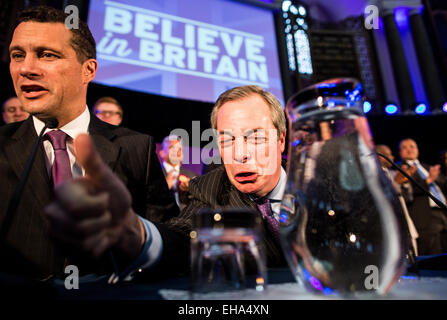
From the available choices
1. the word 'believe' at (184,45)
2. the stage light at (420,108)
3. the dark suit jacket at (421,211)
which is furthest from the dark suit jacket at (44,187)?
the stage light at (420,108)

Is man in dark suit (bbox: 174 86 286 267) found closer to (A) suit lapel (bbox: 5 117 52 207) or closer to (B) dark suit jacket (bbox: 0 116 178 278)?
(B) dark suit jacket (bbox: 0 116 178 278)

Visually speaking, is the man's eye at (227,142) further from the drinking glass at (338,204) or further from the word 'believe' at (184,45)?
the word 'believe' at (184,45)

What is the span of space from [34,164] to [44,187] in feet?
0.30

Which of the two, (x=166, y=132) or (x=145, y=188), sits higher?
(x=166, y=132)

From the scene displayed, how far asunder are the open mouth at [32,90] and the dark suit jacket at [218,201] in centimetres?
59

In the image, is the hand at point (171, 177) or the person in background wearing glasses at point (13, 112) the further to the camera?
the hand at point (171, 177)

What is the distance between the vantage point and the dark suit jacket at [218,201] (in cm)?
96

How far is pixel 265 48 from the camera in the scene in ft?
15.6

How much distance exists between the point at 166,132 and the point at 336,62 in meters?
4.72

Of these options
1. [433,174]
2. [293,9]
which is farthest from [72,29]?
[293,9]

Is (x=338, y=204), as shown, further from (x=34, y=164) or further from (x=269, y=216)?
(x=34, y=164)

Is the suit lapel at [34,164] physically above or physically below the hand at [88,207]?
above

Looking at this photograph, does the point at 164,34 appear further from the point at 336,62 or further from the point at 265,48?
the point at 336,62
